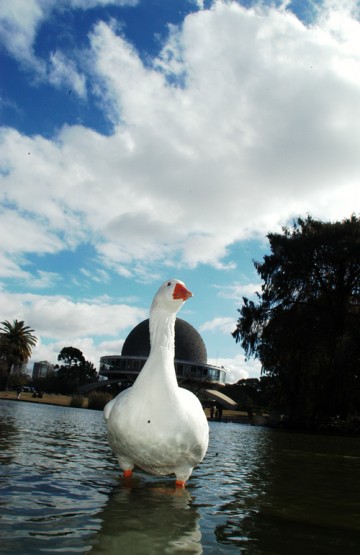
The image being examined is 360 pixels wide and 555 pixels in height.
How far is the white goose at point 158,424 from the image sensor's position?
5.08 metres

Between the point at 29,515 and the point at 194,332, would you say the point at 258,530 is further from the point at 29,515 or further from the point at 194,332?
the point at 194,332

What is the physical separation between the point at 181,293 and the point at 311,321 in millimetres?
23309

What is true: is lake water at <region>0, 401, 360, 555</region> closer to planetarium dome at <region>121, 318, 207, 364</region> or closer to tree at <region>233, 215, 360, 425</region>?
tree at <region>233, 215, 360, 425</region>

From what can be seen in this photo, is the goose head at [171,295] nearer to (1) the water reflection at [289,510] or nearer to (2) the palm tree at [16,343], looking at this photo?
(1) the water reflection at [289,510]

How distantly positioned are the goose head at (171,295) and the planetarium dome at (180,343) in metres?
81.2

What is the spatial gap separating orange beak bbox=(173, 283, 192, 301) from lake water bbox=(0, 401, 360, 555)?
2312 mm

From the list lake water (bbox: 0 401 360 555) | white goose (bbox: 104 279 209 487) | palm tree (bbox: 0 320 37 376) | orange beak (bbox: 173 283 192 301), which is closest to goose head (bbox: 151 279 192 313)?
orange beak (bbox: 173 283 192 301)

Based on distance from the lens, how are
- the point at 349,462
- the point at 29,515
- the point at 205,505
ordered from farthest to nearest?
the point at 349,462 < the point at 205,505 < the point at 29,515

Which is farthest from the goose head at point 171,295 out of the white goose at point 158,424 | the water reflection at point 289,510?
the water reflection at point 289,510

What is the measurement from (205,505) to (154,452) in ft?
2.47

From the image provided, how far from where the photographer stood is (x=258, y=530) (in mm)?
3975

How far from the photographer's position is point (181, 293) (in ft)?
20.0

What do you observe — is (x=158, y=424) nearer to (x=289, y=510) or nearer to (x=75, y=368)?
(x=289, y=510)

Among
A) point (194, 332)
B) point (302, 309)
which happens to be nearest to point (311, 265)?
point (302, 309)
